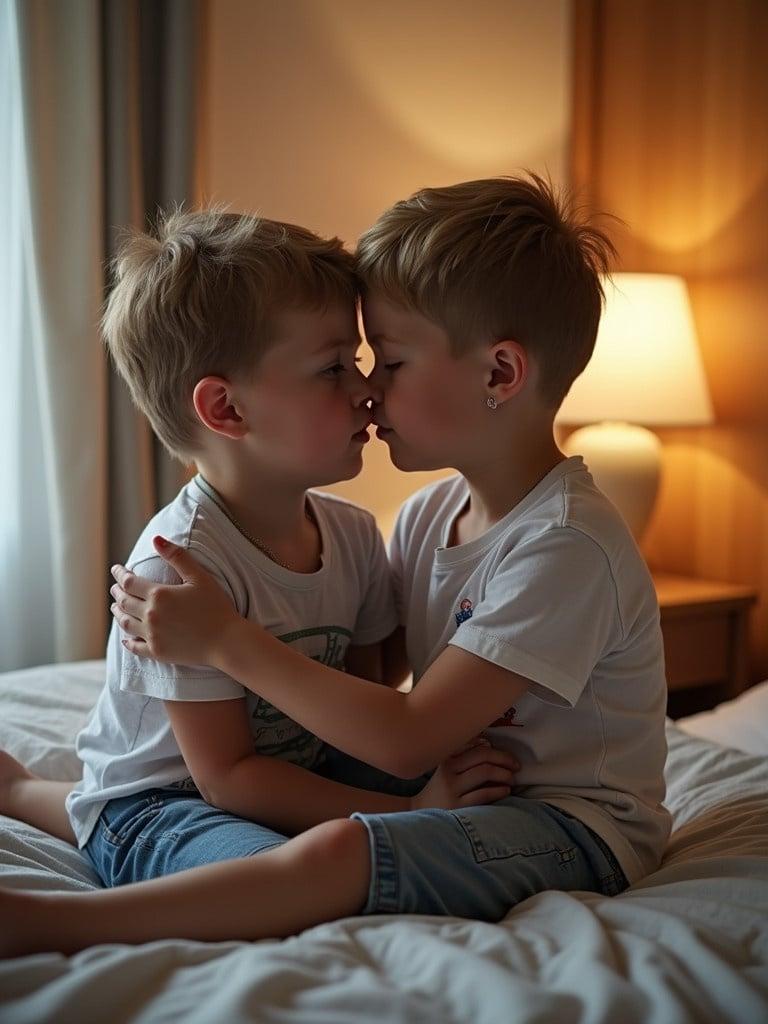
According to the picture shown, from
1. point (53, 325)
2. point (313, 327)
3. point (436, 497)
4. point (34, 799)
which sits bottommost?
point (34, 799)

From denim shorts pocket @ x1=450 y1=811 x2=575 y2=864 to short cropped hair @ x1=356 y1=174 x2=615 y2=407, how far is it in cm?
54

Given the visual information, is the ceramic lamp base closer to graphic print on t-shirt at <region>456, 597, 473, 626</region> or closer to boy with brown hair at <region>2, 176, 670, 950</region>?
boy with brown hair at <region>2, 176, 670, 950</region>

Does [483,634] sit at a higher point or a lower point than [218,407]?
lower

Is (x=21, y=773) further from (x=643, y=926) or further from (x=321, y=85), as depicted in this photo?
(x=321, y=85)

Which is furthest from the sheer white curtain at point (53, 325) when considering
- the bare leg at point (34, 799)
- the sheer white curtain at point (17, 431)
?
the bare leg at point (34, 799)

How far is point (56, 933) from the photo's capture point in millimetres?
929

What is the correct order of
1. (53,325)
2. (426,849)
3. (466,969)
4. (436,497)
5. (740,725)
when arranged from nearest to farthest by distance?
1. (466,969)
2. (426,849)
3. (436,497)
4. (740,725)
5. (53,325)

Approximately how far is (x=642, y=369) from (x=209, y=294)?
1.73 meters

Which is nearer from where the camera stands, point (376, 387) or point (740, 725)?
point (376, 387)

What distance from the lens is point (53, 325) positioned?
8.21ft

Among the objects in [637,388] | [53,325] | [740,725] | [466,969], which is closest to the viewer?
[466,969]

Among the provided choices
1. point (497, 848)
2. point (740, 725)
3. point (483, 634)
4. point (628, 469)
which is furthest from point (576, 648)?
point (628, 469)

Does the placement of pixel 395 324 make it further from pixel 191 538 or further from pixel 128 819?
pixel 128 819

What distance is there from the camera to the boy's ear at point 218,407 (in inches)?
52.4
